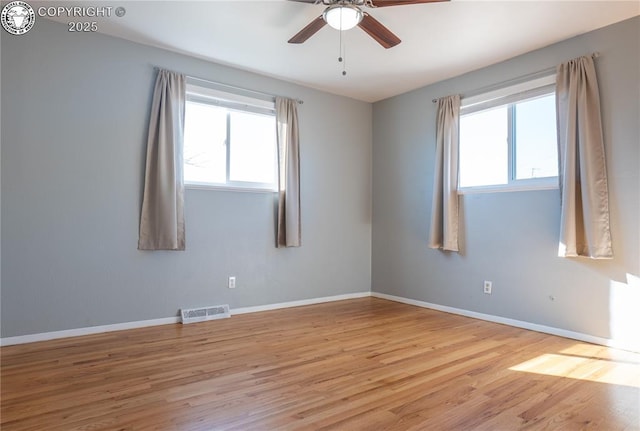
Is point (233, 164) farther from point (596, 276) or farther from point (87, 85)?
point (596, 276)

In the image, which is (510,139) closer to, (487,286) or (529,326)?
(487,286)

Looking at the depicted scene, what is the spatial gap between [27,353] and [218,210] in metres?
1.89

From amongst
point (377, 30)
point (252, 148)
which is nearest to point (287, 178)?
point (252, 148)

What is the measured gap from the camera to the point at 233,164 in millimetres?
4023

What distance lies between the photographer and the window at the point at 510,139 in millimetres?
3414

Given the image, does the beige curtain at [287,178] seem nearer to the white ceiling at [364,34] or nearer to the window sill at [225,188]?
the window sill at [225,188]

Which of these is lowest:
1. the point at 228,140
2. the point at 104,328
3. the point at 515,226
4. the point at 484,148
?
the point at 104,328

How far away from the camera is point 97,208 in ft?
10.5

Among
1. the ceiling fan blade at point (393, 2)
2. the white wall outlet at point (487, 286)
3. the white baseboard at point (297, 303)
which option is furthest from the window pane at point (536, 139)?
the white baseboard at point (297, 303)

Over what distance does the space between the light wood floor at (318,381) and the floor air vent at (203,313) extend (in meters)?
0.27

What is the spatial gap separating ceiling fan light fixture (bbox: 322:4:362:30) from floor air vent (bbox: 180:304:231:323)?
2800 mm

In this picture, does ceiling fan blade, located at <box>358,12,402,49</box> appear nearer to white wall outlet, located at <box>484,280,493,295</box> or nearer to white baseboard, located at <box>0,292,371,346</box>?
white wall outlet, located at <box>484,280,493,295</box>

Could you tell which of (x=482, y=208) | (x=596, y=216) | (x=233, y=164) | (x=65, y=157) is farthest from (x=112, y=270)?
(x=596, y=216)

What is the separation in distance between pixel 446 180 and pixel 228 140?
2396 millimetres
